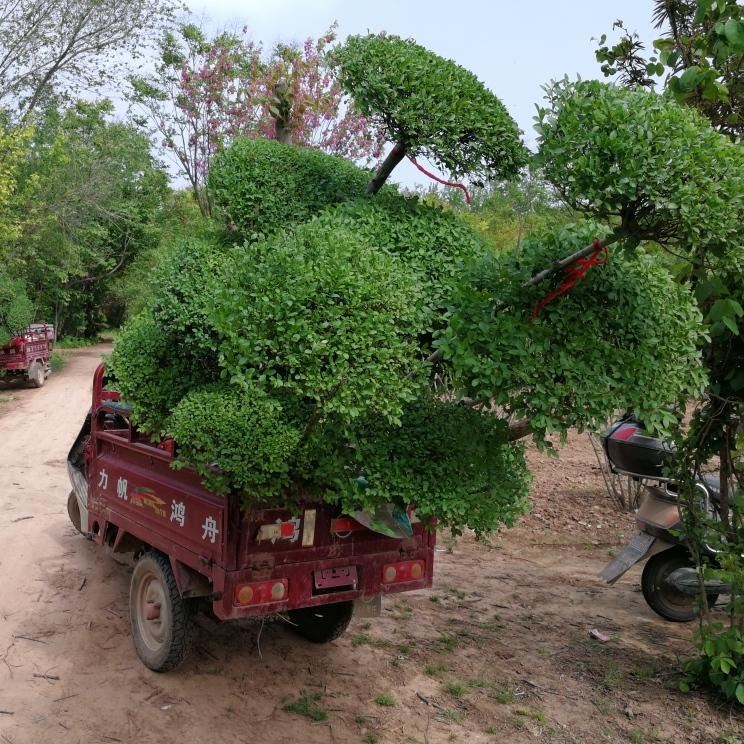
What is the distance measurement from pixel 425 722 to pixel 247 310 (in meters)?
2.67

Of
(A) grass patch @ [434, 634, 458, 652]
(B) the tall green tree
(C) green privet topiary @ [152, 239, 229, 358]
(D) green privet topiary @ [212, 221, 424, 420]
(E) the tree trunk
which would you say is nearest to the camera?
(D) green privet topiary @ [212, 221, 424, 420]

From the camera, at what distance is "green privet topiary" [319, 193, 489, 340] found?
3.22 metres

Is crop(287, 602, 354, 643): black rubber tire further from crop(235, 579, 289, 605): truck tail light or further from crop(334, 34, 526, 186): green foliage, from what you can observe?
crop(334, 34, 526, 186): green foliage

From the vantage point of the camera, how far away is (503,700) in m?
4.45

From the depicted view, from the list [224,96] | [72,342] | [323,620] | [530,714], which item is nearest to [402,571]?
[323,620]

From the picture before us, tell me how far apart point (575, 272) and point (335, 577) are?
2213 millimetres

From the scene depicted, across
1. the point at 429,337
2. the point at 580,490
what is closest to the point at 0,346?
the point at 580,490

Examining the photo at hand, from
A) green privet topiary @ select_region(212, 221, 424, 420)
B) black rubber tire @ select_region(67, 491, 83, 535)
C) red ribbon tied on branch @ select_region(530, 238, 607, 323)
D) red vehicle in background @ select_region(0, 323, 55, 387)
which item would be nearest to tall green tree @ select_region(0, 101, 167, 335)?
red vehicle in background @ select_region(0, 323, 55, 387)

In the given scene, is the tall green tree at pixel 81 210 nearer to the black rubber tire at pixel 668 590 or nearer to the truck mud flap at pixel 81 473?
the truck mud flap at pixel 81 473

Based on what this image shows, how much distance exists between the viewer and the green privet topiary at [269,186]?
3576 mm

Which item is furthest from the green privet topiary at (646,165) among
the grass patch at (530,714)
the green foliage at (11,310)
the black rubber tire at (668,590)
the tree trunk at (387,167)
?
the green foliage at (11,310)

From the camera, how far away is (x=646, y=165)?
255cm

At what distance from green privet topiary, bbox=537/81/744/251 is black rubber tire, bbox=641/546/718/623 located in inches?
144

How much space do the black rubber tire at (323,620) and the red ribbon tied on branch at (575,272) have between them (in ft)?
8.66
